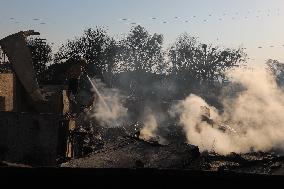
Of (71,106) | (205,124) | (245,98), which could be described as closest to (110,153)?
(71,106)

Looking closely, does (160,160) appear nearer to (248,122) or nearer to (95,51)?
(248,122)

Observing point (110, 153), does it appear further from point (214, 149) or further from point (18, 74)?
point (214, 149)

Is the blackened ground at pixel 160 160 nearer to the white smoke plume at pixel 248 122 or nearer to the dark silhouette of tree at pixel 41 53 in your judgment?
the white smoke plume at pixel 248 122

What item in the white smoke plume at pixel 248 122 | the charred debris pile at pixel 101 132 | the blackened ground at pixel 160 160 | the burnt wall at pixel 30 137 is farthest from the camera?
the white smoke plume at pixel 248 122

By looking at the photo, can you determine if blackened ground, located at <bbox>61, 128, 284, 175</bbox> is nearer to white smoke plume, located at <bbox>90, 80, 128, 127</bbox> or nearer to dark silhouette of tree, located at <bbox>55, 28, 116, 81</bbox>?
white smoke plume, located at <bbox>90, 80, 128, 127</bbox>

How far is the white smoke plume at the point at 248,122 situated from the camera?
57.4 ft

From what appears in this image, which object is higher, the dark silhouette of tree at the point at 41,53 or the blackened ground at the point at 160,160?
the dark silhouette of tree at the point at 41,53

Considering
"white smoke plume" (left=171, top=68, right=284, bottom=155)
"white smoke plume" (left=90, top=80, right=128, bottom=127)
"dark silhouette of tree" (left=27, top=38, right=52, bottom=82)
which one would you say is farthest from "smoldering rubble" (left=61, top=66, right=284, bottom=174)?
"dark silhouette of tree" (left=27, top=38, right=52, bottom=82)

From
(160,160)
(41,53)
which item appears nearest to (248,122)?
(160,160)

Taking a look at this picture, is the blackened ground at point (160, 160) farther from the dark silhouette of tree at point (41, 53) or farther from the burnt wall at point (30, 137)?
the dark silhouette of tree at point (41, 53)

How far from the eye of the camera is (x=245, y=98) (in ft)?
82.6

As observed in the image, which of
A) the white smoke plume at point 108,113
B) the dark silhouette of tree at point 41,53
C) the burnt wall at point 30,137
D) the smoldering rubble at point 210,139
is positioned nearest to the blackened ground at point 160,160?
the smoldering rubble at point 210,139

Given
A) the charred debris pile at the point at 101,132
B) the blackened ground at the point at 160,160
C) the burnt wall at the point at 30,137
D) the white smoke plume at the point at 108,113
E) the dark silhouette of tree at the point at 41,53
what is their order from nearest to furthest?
the blackened ground at the point at 160,160, the charred debris pile at the point at 101,132, the burnt wall at the point at 30,137, the white smoke plume at the point at 108,113, the dark silhouette of tree at the point at 41,53

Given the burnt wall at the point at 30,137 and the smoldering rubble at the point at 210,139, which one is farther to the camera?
the burnt wall at the point at 30,137
